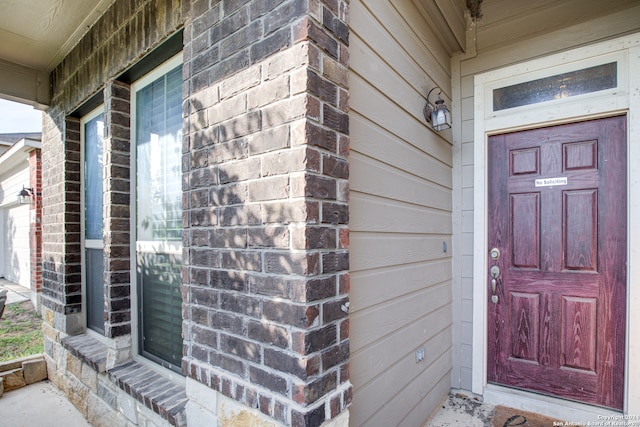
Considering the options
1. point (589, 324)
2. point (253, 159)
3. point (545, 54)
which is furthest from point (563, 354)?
point (253, 159)

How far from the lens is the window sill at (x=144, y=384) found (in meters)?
1.65

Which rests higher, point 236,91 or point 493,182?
point 236,91

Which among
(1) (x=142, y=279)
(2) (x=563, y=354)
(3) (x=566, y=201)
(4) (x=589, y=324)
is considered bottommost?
(2) (x=563, y=354)

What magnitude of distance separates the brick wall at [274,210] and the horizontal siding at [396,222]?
0.25 metres

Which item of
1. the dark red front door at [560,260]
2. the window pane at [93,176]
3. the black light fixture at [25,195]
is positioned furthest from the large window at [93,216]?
the black light fixture at [25,195]

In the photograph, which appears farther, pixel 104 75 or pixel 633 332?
pixel 104 75

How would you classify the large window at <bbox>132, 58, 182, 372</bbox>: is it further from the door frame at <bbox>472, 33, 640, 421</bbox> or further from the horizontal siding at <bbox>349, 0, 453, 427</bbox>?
the door frame at <bbox>472, 33, 640, 421</bbox>

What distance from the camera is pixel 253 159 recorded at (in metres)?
1.25

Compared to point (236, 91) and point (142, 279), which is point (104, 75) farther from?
point (236, 91)

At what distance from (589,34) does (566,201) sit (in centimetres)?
113

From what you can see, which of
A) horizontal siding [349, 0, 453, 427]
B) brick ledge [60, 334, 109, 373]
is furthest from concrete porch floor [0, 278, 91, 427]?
horizontal siding [349, 0, 453, 427]

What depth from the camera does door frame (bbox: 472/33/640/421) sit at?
205 centimetres

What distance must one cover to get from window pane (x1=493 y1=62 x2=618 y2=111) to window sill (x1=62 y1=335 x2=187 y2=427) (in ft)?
9.40

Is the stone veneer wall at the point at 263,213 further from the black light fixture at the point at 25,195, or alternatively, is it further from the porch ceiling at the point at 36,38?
the black light fixture at the point at 25,195
